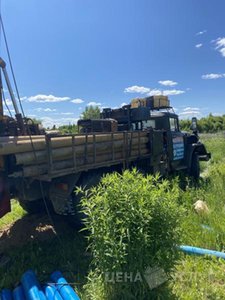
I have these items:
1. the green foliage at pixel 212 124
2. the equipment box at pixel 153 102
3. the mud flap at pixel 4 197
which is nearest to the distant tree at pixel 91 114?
the equipment box at pixel 153 102

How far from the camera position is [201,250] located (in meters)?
3.96

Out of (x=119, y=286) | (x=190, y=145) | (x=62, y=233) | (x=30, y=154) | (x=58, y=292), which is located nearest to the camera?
(x=119, y=286)

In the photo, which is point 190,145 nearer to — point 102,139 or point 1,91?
point 102,139

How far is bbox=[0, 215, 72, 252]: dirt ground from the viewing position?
198 inches

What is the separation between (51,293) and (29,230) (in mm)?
2276

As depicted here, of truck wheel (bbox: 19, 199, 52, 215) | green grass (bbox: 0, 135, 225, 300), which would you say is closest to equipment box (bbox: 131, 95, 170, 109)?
green grass (bbox: 0, 135, 225, 300)

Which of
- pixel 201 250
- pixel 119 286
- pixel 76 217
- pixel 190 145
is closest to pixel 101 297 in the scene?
pixel 119 286

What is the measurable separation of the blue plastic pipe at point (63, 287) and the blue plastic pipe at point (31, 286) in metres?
0.24

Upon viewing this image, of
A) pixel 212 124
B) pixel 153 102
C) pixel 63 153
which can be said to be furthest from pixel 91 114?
pixel 212 124

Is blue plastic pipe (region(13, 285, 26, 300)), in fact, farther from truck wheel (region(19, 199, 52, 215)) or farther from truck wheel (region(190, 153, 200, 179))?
truck wheel (region(190, 153, 200, 179))

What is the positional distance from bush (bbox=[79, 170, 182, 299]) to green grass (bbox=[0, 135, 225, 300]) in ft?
0.98

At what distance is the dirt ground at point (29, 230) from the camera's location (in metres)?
5.04

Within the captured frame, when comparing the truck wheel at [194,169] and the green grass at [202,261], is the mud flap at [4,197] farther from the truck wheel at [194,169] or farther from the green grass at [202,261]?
→ the truck wheel at [194,169]

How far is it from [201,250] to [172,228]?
118 centimetres
